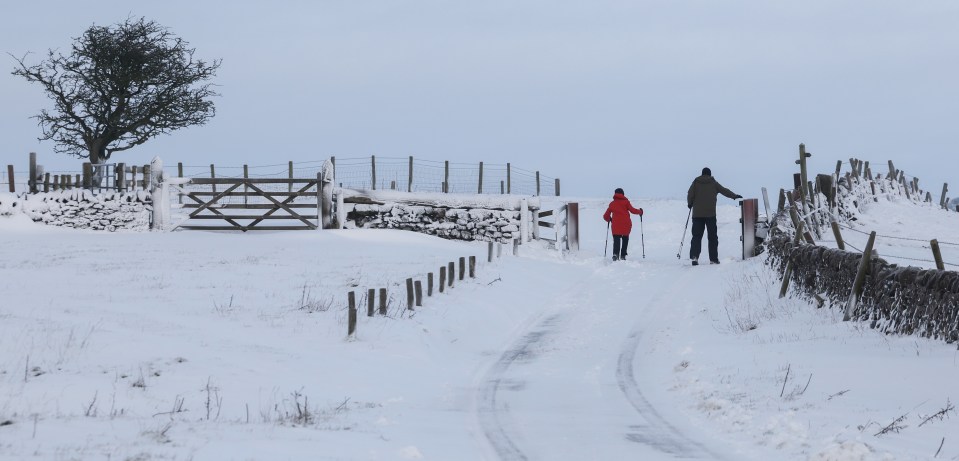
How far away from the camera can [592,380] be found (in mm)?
10398

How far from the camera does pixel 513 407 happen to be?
354 inches

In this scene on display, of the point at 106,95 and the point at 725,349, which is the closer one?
the point at 725,349

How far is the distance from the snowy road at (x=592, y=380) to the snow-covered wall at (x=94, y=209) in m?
17.8

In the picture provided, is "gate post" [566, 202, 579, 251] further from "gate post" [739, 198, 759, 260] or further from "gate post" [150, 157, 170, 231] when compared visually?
"gate post" [150, 157, 170, 231]

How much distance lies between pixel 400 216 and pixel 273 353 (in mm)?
16543

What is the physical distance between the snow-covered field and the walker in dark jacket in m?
3.10

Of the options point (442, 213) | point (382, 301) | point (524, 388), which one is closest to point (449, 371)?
point (524, 388)

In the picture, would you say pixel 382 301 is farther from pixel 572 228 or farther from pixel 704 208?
pixel 572 228

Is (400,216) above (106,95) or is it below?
below

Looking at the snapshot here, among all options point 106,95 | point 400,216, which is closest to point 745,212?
point 400,216

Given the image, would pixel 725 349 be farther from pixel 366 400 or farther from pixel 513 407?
pixel 366 400

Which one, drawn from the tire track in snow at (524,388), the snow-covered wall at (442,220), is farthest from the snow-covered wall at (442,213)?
the tire track in snow at (524,388)

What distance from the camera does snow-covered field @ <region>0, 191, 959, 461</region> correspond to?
7215 mm

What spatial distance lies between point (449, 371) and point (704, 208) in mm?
12447
